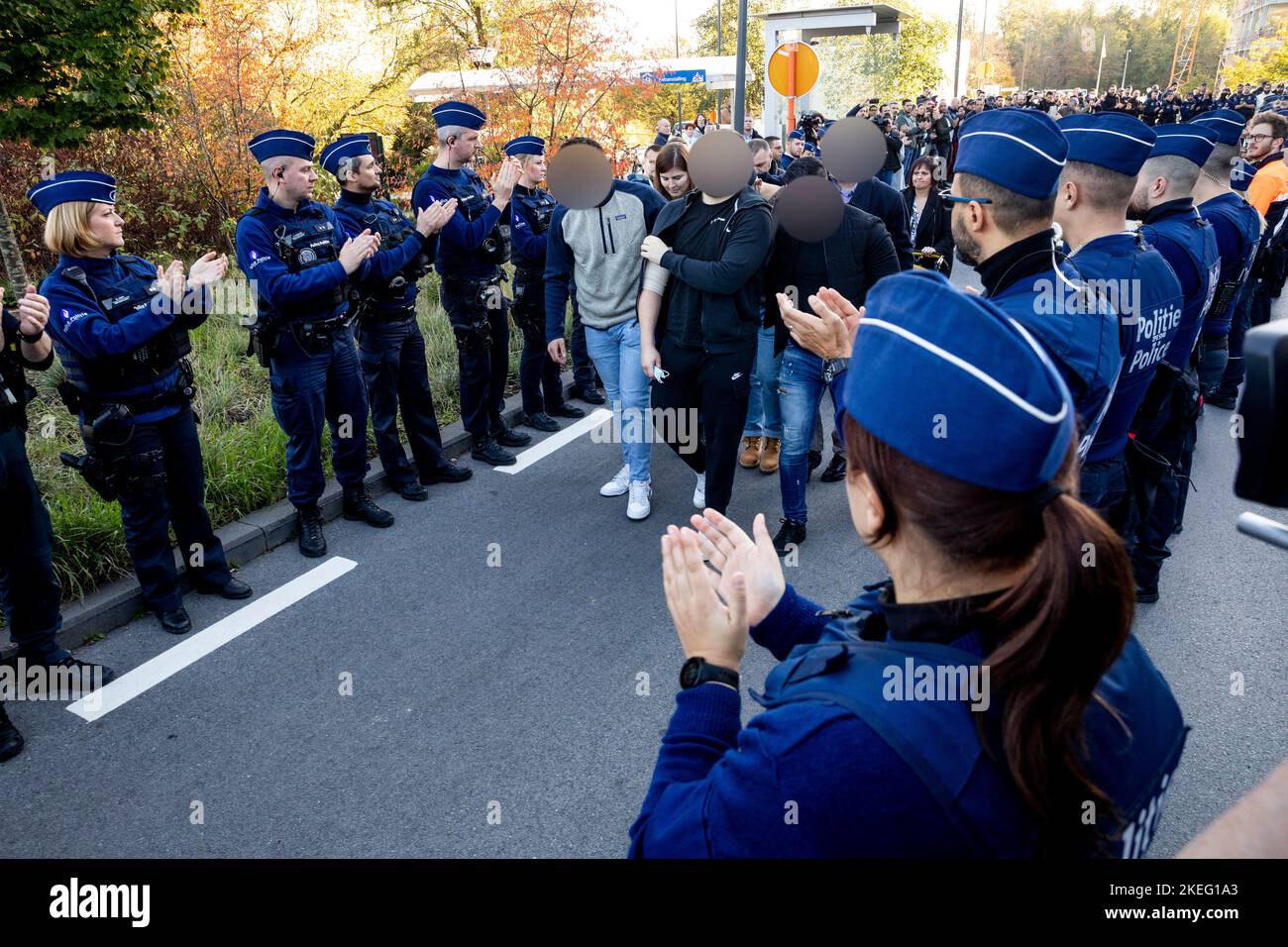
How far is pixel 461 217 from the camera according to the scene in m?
5.51

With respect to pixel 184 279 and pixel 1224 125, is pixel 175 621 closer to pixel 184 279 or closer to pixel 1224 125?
pixel 184 279

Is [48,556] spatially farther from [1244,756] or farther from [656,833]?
[1244,756]

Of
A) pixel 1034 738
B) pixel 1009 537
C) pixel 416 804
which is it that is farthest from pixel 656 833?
pixel 416 804

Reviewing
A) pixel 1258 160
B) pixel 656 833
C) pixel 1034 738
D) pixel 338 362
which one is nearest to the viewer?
pixel 1034 738

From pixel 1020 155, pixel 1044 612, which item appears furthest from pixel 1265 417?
pixel 1020 155

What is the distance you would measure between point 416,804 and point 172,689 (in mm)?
1372

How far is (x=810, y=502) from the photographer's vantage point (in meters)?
5.40

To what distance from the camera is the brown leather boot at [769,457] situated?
5.81m

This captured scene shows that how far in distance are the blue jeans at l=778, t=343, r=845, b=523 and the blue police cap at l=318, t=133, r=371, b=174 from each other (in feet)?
9.22

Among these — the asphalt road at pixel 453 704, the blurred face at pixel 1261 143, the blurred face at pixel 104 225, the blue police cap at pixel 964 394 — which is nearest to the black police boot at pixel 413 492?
the asphalt road at pixel 453 704

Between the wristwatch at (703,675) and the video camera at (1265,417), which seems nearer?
the video camera at (1265,417)

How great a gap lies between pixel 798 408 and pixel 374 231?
8.99ft

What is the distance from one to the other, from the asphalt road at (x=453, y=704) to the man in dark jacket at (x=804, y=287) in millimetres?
354

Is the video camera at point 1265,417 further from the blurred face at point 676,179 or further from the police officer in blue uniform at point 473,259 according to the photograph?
the police officer in blue uniform at point 473,259
